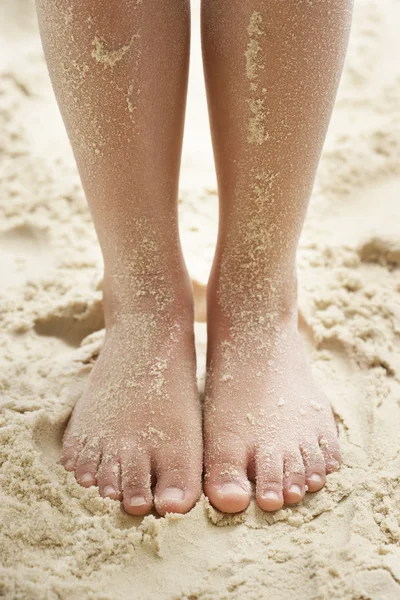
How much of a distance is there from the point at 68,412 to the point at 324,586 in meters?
0.45

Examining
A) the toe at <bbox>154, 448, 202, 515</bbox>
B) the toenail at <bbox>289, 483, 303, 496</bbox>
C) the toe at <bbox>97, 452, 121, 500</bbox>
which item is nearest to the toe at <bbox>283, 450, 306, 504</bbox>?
the toenail at <bbox>289, 483, 303, 496</bbox>

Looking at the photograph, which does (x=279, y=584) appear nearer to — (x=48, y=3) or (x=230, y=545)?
(x=230, y=545)

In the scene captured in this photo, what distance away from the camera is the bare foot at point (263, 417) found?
2.68 ft

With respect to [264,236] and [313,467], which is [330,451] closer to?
[313,467]

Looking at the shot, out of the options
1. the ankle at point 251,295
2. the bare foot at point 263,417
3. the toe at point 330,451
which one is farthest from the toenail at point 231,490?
the ankle at point 251,295

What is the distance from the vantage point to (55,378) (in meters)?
→ 0.99

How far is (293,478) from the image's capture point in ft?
2.70

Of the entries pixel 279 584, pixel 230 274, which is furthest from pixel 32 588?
pixel 230 274

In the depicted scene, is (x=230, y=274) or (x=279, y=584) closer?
(x=279, y=584)

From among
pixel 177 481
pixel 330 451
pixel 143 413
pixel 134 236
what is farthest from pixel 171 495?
pixel 134 236

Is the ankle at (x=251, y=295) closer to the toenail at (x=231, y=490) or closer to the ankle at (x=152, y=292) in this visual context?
the ankle at (x=152, y=292)

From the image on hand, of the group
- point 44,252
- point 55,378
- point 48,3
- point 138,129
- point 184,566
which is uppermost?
point 48,3

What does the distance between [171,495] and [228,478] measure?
0.26ft

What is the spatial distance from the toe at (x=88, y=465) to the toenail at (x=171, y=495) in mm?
101
